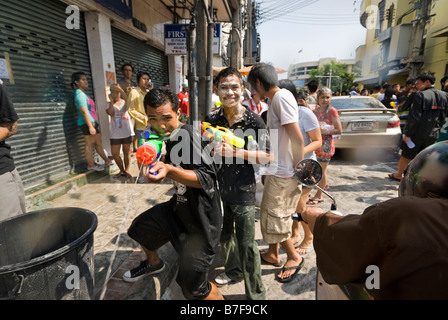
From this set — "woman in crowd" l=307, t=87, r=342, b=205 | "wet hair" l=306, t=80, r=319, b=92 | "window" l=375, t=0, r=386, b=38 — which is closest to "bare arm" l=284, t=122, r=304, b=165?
"woman in crowd" l=307, t=87, r=342, b=205

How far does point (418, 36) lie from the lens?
1645 centimetres

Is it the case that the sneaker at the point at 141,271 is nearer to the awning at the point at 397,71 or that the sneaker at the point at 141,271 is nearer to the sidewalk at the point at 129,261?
the sidewalk at the point at 129,261

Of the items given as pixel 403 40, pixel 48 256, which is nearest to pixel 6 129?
pixel 48 256

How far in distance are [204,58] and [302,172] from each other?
9.77 feet

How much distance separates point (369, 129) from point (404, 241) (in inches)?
247

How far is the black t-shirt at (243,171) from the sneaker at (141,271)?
1013mm

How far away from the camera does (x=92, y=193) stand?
4355 mm

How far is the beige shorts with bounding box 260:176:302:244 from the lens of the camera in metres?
2.38

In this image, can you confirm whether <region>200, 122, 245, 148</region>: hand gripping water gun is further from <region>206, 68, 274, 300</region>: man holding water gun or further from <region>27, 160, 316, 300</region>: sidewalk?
<region>27, 160, 316, 300</region>: sidewalk

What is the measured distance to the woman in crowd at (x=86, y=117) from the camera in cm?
441

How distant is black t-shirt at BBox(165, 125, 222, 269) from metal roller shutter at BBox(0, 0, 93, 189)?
10.7 feet

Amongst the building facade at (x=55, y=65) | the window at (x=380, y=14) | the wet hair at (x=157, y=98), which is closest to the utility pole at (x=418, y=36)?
the window at (x=380, y=14)

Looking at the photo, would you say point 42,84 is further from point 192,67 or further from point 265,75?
point 265,75
